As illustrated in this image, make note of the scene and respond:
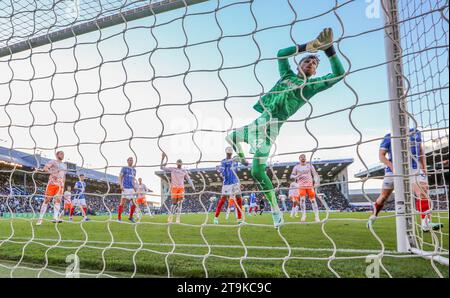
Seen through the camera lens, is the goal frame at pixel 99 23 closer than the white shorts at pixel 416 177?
No

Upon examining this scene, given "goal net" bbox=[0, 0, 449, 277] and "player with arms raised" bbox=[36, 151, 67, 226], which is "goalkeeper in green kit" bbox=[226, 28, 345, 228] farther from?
"player with arms raised" bbox=[36, 151, 67, 226]

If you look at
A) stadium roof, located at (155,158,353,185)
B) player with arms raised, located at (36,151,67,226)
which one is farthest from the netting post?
player with arms raised, located at (36,151,67,226)

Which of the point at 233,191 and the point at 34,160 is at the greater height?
the point at 34,160

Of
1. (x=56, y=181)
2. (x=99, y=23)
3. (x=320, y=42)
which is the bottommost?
(x=56, y=181)

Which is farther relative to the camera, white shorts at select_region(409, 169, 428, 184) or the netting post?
the netting post

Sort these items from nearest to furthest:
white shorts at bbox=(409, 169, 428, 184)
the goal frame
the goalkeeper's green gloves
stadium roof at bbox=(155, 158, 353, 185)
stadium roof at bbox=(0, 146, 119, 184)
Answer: white shorts at bbox=(409, 169, 428, 184) < the goalkeeper's green gloves < the goal frame < stadium roof at bbox=(0, 146, 119, 184) < stadium roof at bbox=(155, 158, 353, 185)

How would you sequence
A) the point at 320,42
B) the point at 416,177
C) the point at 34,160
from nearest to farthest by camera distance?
the point at 320,42
the point at 416,177
the point at 34,160

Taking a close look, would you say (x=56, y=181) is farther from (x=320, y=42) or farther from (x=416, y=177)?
(x=416, y=177)

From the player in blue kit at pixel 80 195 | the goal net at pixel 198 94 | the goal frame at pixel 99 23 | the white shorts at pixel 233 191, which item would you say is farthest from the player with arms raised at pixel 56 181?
the goal frame at pixel 99 23

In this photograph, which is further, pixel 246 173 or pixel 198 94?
pixel 246 173

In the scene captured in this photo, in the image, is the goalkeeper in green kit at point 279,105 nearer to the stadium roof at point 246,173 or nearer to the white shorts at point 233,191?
the stadium roof at point 246,173

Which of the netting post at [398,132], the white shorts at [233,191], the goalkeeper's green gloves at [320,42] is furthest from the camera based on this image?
the netting post at [398,132]

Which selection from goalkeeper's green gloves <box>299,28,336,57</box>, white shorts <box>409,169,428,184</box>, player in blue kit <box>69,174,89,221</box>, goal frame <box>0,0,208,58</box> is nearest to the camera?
white shorts <box>409,169,428,184</box>

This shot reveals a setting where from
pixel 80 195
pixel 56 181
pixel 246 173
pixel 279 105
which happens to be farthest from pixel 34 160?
pixel 279 105
